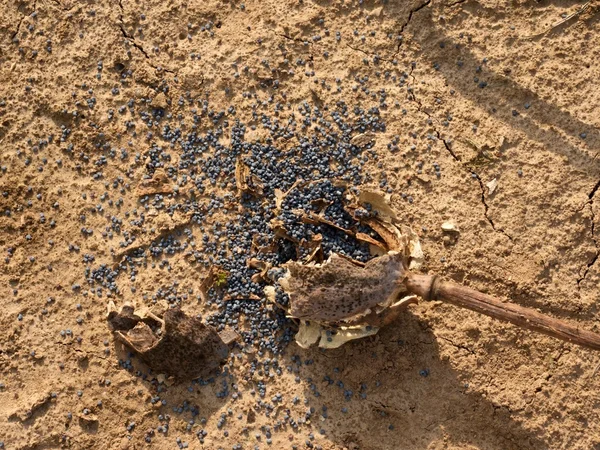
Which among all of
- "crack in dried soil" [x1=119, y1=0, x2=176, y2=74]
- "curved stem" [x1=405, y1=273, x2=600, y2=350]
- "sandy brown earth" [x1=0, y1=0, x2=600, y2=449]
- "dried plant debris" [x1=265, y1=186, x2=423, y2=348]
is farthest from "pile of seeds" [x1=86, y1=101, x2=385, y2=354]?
"curved stem" [x1=405, y1=273, x2=600, y2=350]

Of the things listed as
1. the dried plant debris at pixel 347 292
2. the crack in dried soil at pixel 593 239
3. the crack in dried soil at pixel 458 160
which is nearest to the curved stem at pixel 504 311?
the dried plant debris at pixel 347 292

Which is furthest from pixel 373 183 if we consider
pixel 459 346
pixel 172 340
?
pixel 172 340

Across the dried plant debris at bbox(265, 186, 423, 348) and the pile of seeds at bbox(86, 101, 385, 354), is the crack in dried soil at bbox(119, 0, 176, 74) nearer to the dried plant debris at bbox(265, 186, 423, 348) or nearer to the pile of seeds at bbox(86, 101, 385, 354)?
the pile of seeds at bbox(86, 101, 385, 354)

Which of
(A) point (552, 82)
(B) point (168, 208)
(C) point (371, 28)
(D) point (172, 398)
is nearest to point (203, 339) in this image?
(D) point (172, 398)

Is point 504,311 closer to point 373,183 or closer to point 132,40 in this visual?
point 373,183

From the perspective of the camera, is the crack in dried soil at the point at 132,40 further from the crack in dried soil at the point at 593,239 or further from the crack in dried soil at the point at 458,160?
the crack in dried soil at the point at 593,239

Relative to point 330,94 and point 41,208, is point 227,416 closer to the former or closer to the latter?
point 41,208
